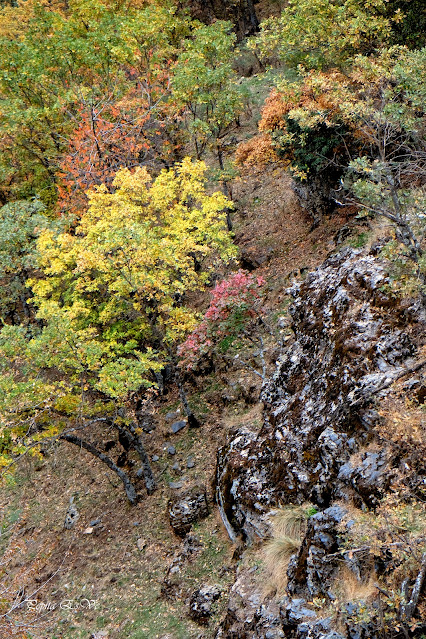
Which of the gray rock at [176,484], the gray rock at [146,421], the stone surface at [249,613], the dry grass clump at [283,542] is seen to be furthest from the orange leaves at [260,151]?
the stone surface at [249,613]

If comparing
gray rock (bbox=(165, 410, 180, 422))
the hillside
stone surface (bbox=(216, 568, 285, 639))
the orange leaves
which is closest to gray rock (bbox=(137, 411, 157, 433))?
the hillside

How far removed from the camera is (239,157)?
874 inches

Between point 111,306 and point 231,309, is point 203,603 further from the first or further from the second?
point 111,306

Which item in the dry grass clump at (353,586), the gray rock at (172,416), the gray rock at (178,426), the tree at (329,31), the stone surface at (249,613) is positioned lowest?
the gray rock at (172,416)

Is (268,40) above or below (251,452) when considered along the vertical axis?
above

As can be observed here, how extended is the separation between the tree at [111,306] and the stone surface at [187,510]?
6.84 feet

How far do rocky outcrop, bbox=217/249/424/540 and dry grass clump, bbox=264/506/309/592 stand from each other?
1.15ft

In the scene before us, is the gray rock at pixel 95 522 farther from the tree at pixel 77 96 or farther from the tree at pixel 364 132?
the tree at pixel 77 96

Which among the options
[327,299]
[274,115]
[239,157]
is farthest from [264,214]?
[327,299]

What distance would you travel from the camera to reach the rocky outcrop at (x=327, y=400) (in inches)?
373

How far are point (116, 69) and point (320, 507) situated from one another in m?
24.7

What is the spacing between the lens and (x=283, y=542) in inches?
414

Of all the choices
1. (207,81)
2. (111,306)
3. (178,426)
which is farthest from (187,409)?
(207,81)

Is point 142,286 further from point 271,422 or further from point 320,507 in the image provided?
point 320,507
